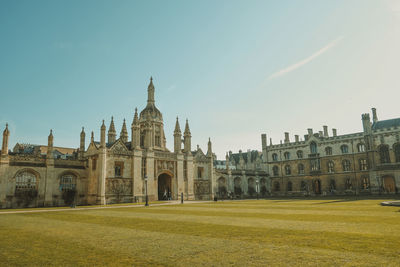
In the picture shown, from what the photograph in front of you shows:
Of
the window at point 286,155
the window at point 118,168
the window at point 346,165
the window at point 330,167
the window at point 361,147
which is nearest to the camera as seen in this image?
the window at point 118,168

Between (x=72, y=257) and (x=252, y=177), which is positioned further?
Answer: (x=252, y=177)

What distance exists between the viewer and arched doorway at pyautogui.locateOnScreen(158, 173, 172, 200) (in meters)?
47.6

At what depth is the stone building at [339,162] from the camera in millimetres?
51562

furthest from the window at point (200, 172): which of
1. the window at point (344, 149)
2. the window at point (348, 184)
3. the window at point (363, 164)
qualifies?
the window at point (363, 164)

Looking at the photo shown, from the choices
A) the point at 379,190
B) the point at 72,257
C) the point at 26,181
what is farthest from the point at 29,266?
the point at 379,190

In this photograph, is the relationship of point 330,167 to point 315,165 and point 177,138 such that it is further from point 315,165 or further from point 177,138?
point 177,138

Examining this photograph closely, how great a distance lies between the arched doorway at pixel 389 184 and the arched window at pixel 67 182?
166ft

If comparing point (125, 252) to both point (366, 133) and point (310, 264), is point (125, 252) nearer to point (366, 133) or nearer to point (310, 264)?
point (310, 264)

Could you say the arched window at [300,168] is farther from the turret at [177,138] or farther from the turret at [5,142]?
the turret at [5,142]

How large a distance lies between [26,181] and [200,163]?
27.5m

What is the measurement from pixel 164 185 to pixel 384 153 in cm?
3957

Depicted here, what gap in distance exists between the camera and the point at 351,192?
55.9 m

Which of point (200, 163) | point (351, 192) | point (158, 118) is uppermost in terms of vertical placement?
point (158, 118)

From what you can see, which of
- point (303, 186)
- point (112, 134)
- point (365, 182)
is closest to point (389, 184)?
point (365, 182)
